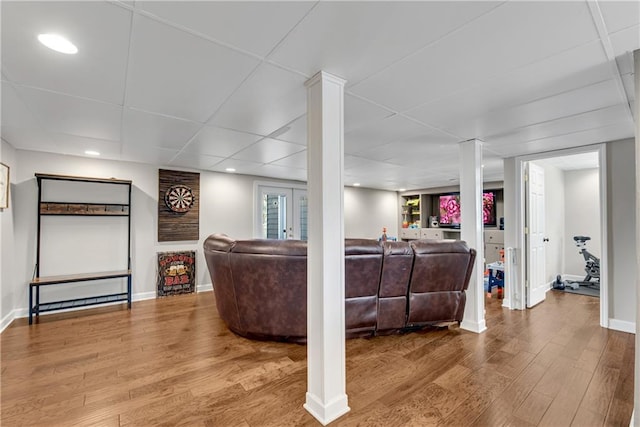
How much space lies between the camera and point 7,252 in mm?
3328

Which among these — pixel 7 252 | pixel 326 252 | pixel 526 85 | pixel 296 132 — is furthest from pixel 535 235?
pixel 7 252

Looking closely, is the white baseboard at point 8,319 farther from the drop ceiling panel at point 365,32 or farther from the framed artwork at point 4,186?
the drop ceiling panel at point 365,32

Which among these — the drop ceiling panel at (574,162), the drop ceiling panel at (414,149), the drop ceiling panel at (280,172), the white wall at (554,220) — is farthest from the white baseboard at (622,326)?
the drop ceiling panel at (280,172)

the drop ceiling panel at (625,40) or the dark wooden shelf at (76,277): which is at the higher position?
the drop ceiling panel at (625,40)

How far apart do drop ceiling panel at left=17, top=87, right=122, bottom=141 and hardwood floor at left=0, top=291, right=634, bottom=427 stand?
2.15 m

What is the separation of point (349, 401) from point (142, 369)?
67.8 inches

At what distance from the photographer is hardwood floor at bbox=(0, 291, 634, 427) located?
1.79 m

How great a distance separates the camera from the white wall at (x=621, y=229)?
3199 millimetres

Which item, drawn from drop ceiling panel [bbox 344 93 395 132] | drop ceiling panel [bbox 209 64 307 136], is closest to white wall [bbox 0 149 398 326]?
drop ceiling panel [bbox 209 64 307 136]

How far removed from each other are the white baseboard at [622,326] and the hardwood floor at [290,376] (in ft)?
0.52

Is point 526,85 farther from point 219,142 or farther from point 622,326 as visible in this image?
point 622,326

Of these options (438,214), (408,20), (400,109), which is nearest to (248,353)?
(400,109)

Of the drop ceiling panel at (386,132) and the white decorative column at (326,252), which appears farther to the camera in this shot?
the drop ceiling panel at (386,132)

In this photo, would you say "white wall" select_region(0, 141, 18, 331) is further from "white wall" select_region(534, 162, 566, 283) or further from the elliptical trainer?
the elliptical trainer
